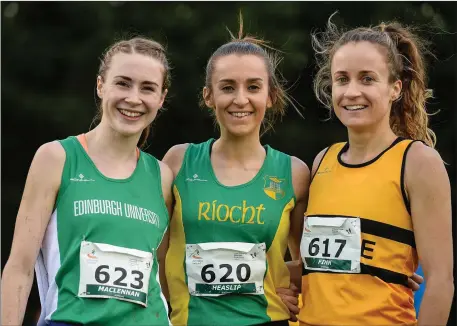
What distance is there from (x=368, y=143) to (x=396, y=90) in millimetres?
321

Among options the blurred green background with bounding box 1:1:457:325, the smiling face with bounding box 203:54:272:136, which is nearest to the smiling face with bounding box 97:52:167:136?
the smiling face with bounding box 203:54:272:136

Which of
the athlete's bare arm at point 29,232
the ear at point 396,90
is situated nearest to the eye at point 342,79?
the ear at point 396,90

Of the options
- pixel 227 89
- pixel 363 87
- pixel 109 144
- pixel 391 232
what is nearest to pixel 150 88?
pixel 109 144

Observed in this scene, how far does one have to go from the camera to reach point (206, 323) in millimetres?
4426

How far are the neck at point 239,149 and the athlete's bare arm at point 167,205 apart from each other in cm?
32

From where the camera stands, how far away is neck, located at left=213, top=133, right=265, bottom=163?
15.6 feet

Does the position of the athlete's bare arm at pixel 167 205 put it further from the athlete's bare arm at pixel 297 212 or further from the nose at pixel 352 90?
the nose at pixel 352 90

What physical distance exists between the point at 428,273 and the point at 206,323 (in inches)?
43.9

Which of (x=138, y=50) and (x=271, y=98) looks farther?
(x=271, y=98)

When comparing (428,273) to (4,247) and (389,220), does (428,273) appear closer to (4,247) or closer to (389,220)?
(389,220)

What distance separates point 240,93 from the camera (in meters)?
4.62

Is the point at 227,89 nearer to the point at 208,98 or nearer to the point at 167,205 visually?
the point at 208,98

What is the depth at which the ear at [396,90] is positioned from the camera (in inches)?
178

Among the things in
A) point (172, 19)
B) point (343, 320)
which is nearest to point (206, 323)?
point (343, 320)
